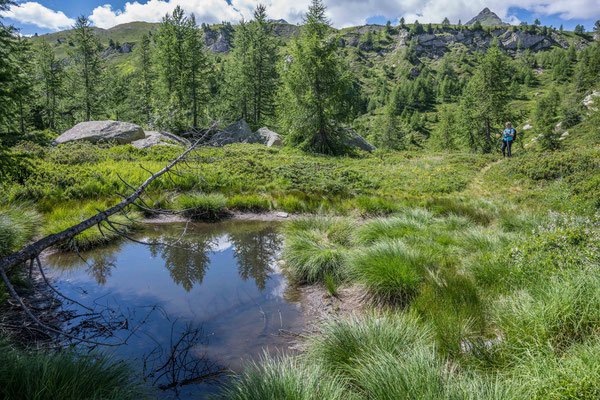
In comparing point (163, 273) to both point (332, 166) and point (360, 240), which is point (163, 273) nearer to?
point (360, 240)

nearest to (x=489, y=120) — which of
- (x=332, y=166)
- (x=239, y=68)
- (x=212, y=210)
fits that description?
(x=332, y=166)

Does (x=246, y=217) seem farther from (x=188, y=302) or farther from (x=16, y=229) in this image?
(x=16, y=229)

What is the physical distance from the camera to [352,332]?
3.48 metres

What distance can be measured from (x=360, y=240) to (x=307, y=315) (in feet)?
9.52

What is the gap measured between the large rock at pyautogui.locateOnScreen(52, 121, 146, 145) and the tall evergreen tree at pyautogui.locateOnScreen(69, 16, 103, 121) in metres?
17.1

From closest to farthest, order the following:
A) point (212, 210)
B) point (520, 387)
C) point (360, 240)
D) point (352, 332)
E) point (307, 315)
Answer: point (520, 387), point (352, 332), point (307, 315), point (360, 240), point (212, 210)

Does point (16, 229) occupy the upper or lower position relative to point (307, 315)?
upper

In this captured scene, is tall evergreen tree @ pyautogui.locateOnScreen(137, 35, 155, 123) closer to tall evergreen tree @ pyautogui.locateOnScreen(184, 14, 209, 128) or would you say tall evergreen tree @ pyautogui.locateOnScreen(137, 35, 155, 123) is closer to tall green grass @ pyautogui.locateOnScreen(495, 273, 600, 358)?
tall evergreen tree @ pyautogui.locateOnScreen(184, 14, 209, 128)

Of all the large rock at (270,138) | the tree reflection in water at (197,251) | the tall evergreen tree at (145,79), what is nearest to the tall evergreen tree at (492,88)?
the large rock at (270,138)

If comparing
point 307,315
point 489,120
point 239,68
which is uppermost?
point 239,68

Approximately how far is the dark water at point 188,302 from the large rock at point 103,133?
43.9 ft

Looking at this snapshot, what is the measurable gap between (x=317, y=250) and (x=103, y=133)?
18.3m

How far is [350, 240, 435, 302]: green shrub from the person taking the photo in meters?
4.89

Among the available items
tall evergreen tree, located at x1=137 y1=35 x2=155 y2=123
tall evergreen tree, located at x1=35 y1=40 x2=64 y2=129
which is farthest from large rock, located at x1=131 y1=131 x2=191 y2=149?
tall evergreen tree, located at x1=35 y1=40 x2=64 y2=129
